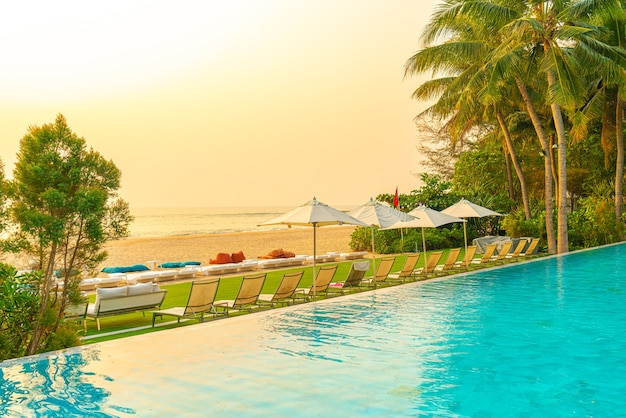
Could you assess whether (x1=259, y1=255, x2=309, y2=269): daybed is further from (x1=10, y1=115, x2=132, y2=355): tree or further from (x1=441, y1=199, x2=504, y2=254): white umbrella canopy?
(x1=10, y1=115, x2=132, y2=355): tree

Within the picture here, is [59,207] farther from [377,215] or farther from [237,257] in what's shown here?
[237,257]

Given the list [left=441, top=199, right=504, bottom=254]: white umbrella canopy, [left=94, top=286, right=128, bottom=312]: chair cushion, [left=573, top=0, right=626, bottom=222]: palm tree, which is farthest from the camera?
[left=573, top=0, right=626, bottom=222]: palm tree

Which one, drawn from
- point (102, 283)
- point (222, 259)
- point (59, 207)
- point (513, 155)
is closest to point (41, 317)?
A: point (59, 207)

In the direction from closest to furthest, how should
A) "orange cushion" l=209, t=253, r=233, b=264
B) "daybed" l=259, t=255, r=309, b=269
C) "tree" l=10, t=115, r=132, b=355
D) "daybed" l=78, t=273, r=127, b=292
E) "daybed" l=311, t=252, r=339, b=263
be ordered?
1. "tree" l=10, t=115, r=132, b=355
2. "daybed" l=78, t=273, r=127, b=292
3. "daybed" l=259, t=255, r=309, b=269
4. "orange cushion" l=209, t=253, r=233, b=264
5. "daybed" l=311, t=252, r=339, b=263

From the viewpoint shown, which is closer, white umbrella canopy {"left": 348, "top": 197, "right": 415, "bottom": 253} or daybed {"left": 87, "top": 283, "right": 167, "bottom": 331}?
daybed {"left": 87, "top": 283, "right": 167, "bottom": 331}

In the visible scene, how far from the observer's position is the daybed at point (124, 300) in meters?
9.63

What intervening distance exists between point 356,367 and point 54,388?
338 centimetres

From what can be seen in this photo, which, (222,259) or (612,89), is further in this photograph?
(612,89)

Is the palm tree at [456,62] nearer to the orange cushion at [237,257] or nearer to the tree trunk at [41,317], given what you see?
the orange cushion at [237,257]

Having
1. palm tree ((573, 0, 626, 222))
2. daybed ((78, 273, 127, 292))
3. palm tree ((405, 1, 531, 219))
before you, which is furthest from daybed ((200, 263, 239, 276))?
palm tree ((573, 0, 626, 222))

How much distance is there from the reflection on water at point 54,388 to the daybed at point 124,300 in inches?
89.2

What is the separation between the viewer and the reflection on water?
5.48 metres

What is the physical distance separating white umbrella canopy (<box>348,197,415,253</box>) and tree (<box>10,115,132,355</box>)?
7374mm

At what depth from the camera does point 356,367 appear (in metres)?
6.75
